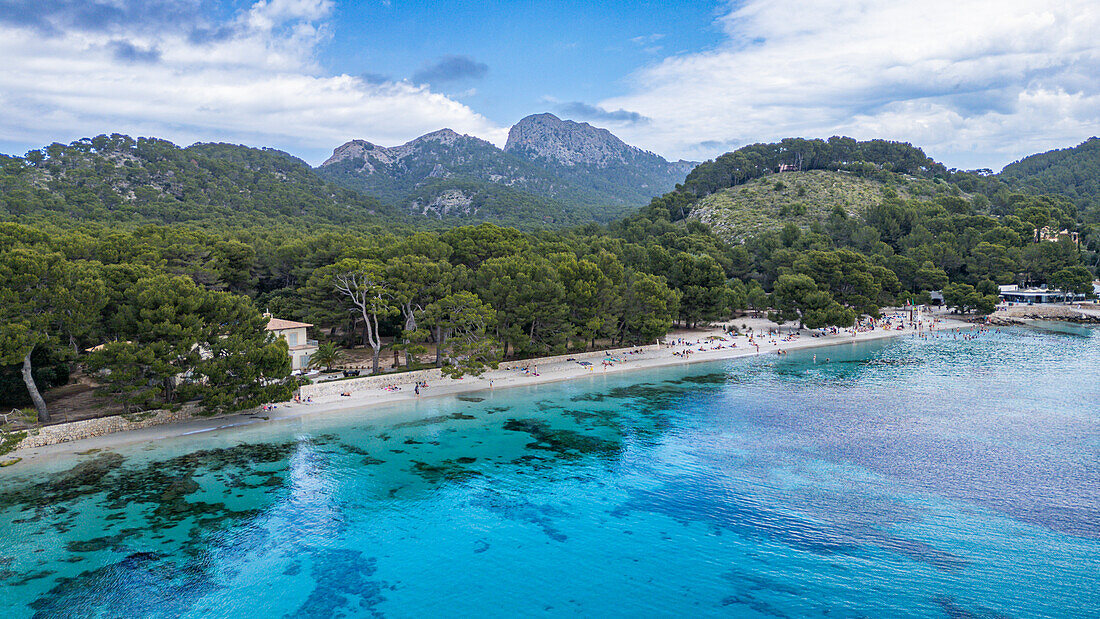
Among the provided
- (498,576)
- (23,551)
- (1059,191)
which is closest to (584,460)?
A: (498,576)

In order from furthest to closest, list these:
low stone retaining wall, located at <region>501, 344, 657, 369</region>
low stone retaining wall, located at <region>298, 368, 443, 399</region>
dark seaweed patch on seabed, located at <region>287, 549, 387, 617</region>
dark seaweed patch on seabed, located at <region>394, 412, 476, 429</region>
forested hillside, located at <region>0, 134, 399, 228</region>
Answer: forested hillside, located at <region>0, 134, 399, 228</region> < low stone retaining wall, located at <region>501, 344, 657, 369</region> < low stone retaining wall, located at <region>298, 368, 443, 399</region> < dark seaweed patch on seabed, located at <region>394, 412, 476, 429</region> < dark seaweed patch on seabed, located at <region>287, 549, 387, 617</region>

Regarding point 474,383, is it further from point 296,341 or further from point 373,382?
point 296,341

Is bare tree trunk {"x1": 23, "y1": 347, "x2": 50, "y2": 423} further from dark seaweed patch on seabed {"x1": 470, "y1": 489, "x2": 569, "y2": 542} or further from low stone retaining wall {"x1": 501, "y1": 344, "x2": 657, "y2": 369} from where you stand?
low stone retaining wall {"x1": 501, "y1": 344, "x2": 657, "y2": 369}

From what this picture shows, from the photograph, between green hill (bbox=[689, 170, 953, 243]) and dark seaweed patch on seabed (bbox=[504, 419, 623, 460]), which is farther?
green hill (bbox=[689, 170, 953, 243])

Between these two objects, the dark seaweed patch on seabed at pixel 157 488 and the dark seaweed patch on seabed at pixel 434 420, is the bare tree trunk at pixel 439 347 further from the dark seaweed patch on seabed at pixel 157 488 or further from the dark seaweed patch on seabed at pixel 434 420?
the dark seaweed patch on seabed at pixel 157 488

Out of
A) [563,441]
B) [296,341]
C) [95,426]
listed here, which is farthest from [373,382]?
[563,441]

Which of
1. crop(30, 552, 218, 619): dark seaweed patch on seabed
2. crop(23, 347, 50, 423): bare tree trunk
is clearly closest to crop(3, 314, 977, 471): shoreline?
crop(23, 347, 50, 423): bare tree trunk

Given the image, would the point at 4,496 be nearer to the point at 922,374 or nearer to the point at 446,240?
the point at 446,240
